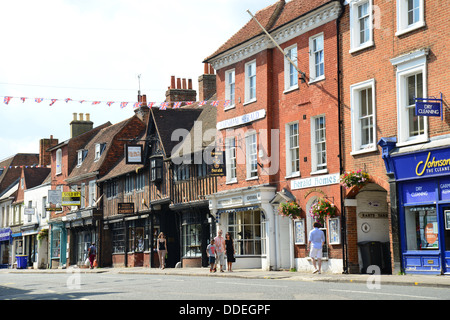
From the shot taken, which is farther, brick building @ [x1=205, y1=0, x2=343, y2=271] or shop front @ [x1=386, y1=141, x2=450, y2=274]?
brick building @ [x1=205, y1=0, x2=343, y2=271]

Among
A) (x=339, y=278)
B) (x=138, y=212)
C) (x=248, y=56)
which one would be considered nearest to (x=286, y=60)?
(x=248, y=56)

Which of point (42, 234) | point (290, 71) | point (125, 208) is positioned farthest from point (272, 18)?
point (42, 234)

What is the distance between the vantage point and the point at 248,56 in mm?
30766

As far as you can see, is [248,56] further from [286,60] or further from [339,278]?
[339,278]

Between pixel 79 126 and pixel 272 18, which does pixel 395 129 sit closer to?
pixel 272 18

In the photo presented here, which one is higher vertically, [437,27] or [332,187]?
[437,27]

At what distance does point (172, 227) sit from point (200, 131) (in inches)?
242

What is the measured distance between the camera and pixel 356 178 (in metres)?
23.4

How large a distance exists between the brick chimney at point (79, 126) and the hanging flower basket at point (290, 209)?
33.6 m

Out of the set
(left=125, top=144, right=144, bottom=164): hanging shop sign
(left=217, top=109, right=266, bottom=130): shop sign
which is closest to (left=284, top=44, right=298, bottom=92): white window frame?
(left=217, top=109, right=266, bottom=130): shop sign

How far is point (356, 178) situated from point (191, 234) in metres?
14.7

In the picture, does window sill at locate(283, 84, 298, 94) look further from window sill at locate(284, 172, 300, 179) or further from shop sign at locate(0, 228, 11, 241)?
shop sign at locate(0, 228, 11, 241)

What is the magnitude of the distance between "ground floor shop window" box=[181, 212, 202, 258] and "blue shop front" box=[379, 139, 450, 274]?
49.0 ft

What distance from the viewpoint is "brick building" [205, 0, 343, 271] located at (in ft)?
84.5
